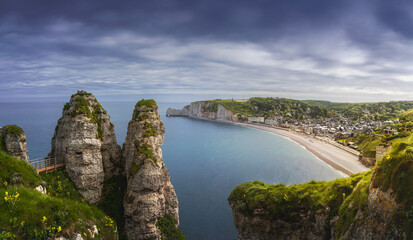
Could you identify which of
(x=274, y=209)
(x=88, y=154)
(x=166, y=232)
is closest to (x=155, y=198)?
(x=166, y=232)

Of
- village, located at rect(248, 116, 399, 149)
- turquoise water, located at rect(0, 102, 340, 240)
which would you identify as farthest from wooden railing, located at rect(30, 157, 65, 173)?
village, located at rect(248, 116, 399, 149)

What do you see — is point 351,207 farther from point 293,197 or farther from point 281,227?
point 281,227

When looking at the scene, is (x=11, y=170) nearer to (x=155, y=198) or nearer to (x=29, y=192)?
(x=29, y=192)

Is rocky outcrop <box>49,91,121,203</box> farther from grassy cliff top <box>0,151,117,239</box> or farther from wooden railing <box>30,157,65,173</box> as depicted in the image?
grassy cliff top <box>0,151,117,239</box>

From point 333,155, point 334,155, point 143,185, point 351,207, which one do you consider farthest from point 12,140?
point 334,155

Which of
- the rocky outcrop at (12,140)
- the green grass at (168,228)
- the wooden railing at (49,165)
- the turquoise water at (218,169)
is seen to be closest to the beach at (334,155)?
the turquoise water at (218,169)

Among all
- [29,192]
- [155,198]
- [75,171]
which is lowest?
[155,198]
